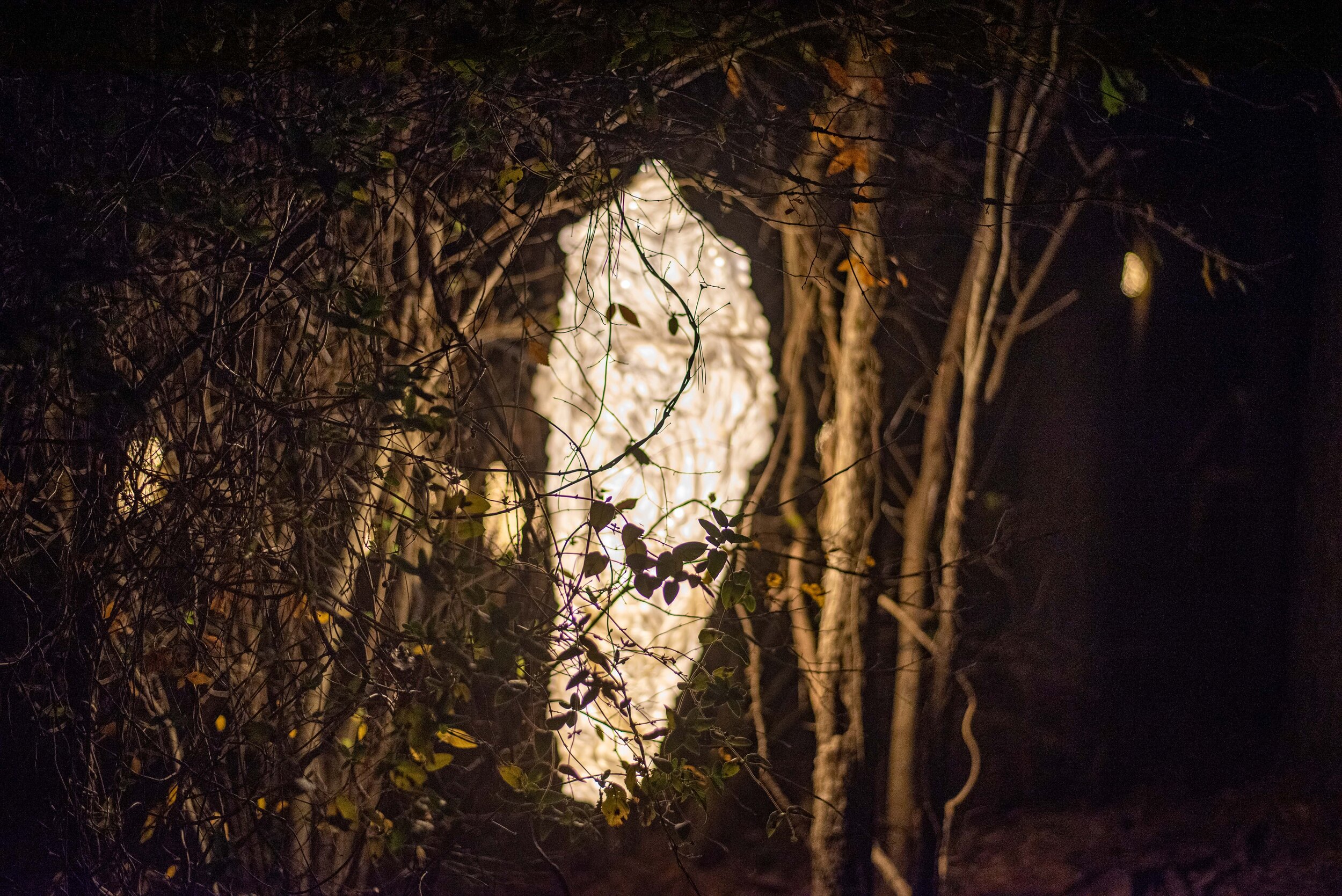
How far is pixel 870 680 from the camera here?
3.07 metres

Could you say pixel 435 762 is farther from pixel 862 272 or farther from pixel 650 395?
pixel 862 272

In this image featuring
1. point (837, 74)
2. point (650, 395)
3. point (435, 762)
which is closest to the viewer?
point (435, 762)

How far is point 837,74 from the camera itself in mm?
2098

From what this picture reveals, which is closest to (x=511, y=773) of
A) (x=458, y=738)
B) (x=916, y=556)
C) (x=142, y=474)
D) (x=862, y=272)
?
(x=458, y=738)

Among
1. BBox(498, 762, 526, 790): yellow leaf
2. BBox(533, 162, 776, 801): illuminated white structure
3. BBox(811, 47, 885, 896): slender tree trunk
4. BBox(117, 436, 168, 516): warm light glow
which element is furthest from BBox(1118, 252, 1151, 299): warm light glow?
BBox(117, 436, 168, 516): warm light glow

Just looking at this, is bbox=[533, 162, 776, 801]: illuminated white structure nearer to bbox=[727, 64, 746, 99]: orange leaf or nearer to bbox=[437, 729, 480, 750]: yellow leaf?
bbox=[727, 64, 746, 99]: orange leaf

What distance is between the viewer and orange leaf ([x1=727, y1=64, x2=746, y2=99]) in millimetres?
2062

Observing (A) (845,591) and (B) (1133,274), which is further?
(B) (1133,274)

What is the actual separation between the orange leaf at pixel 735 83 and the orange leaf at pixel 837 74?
0.21 m

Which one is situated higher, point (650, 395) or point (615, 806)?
point (650, 395)

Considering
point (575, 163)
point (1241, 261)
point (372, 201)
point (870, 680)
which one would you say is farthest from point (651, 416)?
point (1241, 261)

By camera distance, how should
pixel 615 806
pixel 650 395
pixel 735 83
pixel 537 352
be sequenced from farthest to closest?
pixel 650 395
pixel 735 83
pixel 537 352
pixel 615 806

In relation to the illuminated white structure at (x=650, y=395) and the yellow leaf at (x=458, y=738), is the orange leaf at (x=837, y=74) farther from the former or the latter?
the yellow leaf at (x=458, y=738)

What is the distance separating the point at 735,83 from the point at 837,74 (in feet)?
1.05
